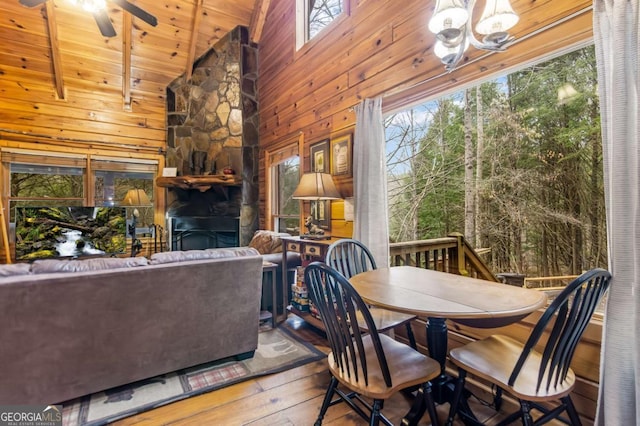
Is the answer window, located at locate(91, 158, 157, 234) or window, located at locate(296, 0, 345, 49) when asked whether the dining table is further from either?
window, located at locate(91, 158, 157, 234)

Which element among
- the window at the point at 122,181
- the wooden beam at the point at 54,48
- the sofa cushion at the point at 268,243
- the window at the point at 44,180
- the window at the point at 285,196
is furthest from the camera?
the window at the point at 122,181

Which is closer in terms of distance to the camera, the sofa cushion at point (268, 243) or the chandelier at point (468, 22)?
the chandelier at point (468, 22)

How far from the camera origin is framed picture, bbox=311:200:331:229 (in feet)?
11.9

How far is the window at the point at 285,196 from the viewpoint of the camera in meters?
4.62

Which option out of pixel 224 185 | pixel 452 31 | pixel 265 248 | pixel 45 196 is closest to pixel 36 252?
pixel 45 196

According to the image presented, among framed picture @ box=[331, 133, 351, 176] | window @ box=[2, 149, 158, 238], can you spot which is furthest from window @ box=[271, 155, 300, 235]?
window @ box=[2, 149, 158, 238]

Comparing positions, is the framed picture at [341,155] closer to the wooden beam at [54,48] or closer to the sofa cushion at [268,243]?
the sofa cushion at [268,243]

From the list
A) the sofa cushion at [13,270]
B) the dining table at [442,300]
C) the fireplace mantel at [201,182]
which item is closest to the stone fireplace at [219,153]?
the fireplace mantel at [201,182]

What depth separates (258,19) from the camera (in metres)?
5.10

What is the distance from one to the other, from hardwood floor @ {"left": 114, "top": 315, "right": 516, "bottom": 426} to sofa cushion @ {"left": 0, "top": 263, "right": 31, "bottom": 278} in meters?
0.99

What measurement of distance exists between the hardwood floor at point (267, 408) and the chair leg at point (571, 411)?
51 cm

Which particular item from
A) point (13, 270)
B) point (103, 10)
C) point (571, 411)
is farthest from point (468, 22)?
point (103, 10)

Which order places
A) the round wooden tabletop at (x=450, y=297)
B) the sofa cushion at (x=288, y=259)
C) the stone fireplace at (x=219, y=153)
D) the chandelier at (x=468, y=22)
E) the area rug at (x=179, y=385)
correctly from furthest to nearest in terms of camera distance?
the stone fireplace at (x=219, y=153) → the sofa cushion at (x=288, y=259) → the area rug at (x=179, y=385) → the chandelier at (x=468, y=22) → the round wooden tabletop at (x=450, y=297)

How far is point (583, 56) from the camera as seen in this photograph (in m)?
2.00
